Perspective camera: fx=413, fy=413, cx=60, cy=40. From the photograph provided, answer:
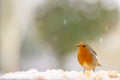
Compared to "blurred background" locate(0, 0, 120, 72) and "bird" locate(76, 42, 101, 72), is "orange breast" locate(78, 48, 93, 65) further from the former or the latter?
"blurred background" locate(0, 0, 120, 72)

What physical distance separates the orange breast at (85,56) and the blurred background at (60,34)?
2107mm

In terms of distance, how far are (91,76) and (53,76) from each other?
8cm

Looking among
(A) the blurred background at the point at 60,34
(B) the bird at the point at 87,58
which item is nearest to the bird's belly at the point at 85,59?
(B) the bird at the point at 87,58

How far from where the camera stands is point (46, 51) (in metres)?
3.72

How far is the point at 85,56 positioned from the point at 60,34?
94.0 inches

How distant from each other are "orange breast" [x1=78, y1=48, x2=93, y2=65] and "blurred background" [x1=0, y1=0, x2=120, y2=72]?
211 centimetres

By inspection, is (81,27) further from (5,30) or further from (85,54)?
(85,54)

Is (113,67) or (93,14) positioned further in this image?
(93,14)

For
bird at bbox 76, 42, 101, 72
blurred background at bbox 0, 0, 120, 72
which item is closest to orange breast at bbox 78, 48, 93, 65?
bird at bbox 76, 42, 101, 72

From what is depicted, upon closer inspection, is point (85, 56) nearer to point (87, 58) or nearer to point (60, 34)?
point (87, 58)

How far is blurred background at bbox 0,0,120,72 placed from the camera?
3432 mm

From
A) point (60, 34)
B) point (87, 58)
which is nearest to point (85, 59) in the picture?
point (87, 58)

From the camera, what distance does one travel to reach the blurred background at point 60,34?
343 cm

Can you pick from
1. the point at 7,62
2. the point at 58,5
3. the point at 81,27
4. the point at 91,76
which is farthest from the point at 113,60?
the point at 91,76
